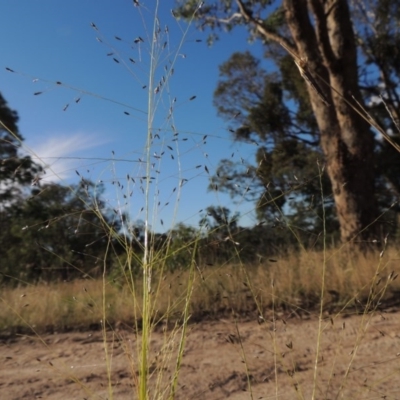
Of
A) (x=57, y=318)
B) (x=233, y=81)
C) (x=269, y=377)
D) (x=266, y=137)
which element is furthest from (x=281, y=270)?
(x=233, y=81)

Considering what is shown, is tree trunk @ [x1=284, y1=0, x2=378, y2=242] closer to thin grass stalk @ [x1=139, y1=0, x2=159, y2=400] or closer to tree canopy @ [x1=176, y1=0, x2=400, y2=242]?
tree canopy @ [x1=176, y1=0, x2=400, y2=242]

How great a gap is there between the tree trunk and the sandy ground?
3.26 m

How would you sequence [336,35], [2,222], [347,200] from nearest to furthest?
[347,200]
[336,35]
[2,222]

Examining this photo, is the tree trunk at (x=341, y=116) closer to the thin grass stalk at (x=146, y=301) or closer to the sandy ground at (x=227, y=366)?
the sandy ground at (x=227, y=366)

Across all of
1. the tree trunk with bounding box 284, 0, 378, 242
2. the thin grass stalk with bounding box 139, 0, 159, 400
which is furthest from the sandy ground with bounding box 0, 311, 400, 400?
the tree trunk with bounding box 284, 0, 378, 242

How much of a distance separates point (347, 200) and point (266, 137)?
31.6 feet

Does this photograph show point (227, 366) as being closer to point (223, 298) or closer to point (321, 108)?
point (223, 298)

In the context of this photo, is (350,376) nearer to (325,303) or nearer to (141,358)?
(141,358)

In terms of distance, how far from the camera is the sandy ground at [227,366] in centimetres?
212

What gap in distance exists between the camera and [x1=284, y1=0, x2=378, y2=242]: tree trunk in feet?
22.9

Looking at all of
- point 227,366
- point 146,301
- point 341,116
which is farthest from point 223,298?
point 341,116

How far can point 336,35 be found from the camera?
767cm

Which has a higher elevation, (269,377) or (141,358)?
(141,358)

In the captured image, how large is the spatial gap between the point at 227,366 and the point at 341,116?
5234 mm
